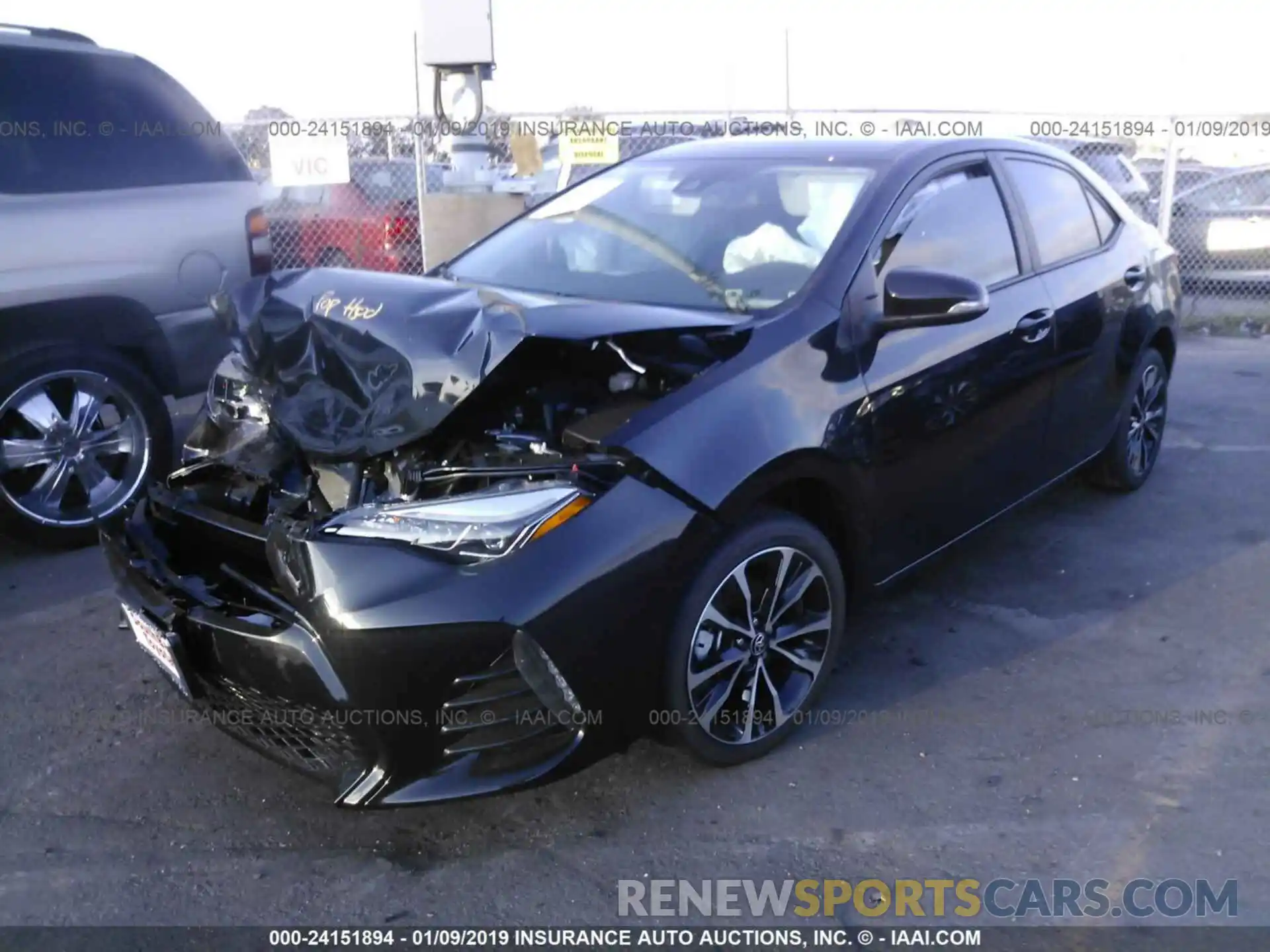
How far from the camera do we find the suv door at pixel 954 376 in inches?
139

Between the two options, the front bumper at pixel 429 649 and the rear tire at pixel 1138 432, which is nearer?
the front bumper at pixel 429 649

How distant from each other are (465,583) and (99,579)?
107 inches

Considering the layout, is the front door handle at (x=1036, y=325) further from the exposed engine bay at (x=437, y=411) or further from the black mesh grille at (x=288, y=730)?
the black mesh grille at (x=288, y=730)

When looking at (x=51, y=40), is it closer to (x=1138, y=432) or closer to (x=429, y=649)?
(x=429, y=649)

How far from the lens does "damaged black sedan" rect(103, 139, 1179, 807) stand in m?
2.66

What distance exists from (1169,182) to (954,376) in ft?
27.5

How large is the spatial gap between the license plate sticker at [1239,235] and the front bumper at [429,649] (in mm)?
10549

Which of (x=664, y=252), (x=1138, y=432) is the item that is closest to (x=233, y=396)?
(x=664, y=252)

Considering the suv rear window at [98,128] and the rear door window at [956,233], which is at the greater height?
the suv rear window at [98,128]

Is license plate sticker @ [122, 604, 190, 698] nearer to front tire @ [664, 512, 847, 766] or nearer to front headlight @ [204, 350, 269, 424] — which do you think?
front headlight @ [204, 350, 269, 424]

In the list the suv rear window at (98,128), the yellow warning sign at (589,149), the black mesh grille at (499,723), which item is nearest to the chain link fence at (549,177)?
the yellow warning sign at (589,149)

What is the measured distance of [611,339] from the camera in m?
3.04

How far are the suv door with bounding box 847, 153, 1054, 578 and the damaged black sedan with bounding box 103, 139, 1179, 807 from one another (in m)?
0.01

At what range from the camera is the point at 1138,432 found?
5496mm
